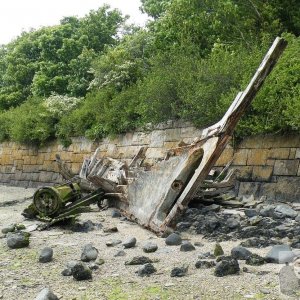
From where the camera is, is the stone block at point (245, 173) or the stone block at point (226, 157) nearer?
the stone block at point (245, 173)

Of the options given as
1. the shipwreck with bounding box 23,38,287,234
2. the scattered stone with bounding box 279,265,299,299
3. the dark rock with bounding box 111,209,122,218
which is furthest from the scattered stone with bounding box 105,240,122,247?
the dark rock with bounding box 111,209,122,218

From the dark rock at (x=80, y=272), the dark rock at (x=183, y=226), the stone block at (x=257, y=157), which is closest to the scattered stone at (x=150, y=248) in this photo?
the dark rock at (x=80, y=272)

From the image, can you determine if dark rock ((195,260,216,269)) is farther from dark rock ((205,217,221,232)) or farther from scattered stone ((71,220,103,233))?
scattered stone ((71,220,103,233))

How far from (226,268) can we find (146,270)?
26.1 inches

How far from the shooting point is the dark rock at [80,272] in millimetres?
3383

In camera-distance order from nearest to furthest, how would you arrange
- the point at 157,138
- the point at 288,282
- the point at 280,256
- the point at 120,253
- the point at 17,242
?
the point at 288,282
the point at 280,256
the point at 120,253
the point at 17,242
the point at 157,138

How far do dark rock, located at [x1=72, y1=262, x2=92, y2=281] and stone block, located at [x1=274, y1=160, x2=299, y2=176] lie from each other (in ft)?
18.3

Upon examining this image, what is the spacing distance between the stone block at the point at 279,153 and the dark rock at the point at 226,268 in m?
5.27

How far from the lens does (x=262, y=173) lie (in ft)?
28.0

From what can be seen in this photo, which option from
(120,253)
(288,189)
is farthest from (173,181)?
(288,189)

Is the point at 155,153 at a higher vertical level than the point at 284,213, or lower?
higher

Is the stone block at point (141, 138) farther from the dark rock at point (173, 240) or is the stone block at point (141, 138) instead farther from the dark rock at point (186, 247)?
the dark rock at point (186, 247)

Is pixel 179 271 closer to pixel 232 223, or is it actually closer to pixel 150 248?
pixel 150 248

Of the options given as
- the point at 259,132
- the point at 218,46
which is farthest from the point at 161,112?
the point at 259,132
